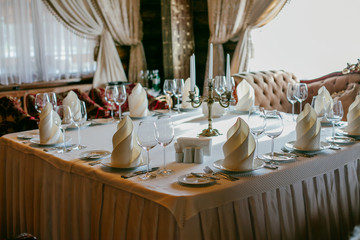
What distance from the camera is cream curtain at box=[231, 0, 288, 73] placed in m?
5.36

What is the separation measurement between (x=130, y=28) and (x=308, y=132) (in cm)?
513

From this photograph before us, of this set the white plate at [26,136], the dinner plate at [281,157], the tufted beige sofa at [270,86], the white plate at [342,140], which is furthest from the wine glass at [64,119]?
the tufted beige sofa at [270,86]

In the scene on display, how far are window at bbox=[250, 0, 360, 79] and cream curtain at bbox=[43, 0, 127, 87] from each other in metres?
2.22

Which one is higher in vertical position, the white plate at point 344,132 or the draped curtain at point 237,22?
the draped curtain at point 237,22

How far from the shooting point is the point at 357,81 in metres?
4.14

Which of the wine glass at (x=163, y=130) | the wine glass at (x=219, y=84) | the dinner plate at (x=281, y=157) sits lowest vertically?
the dinner plate at (x=281, y=157)

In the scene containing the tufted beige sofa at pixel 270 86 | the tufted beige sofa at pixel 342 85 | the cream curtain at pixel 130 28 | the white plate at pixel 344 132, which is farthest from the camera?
the cream curtain at pixel 130 28

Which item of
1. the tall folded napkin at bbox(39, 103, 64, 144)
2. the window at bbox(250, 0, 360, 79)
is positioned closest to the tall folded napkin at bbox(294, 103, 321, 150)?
the tall folded napkin at bbox(39, 103, 64, 144)

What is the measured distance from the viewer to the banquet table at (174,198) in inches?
60.1

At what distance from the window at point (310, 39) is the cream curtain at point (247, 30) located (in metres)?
0.16

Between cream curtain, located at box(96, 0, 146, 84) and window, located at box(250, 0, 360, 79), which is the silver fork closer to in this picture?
window, located at box(250, 0, 360, 79)

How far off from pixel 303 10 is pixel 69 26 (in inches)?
132

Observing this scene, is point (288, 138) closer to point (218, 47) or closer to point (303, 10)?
point (303, 10)

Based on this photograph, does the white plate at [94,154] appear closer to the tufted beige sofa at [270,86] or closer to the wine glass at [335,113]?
the wine glass at [335,113]
